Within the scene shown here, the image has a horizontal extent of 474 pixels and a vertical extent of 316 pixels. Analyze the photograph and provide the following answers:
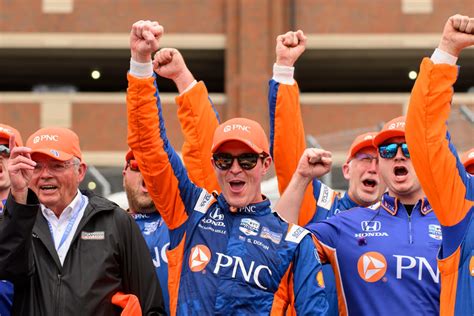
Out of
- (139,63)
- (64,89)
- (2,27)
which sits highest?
(139,63)

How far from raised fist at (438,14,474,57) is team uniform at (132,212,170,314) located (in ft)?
7.64

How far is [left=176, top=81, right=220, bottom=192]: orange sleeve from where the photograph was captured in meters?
6.32

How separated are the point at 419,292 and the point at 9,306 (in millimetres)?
2212

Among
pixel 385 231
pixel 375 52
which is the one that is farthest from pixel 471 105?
pixel 385 231

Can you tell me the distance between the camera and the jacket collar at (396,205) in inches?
229

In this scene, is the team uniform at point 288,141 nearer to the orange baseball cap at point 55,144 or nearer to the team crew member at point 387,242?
the team crew member at point 387,242

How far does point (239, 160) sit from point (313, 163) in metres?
0.55

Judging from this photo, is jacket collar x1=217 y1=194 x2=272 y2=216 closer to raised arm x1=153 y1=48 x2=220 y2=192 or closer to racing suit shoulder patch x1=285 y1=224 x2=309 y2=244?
racing suit shoulder patch x1=285 y1=224 x2=309 y2=244

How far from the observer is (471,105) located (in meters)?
22.4

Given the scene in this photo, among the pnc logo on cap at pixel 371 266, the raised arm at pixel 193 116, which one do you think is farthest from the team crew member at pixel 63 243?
the pnc logo on cap at pixel 371 266

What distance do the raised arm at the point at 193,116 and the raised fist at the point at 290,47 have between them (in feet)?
1.73

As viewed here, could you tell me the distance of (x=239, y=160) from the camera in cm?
550

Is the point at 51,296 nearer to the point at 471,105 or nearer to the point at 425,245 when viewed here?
the point at 425,245

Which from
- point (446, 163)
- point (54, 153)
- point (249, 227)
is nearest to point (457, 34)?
point (446, 163)
